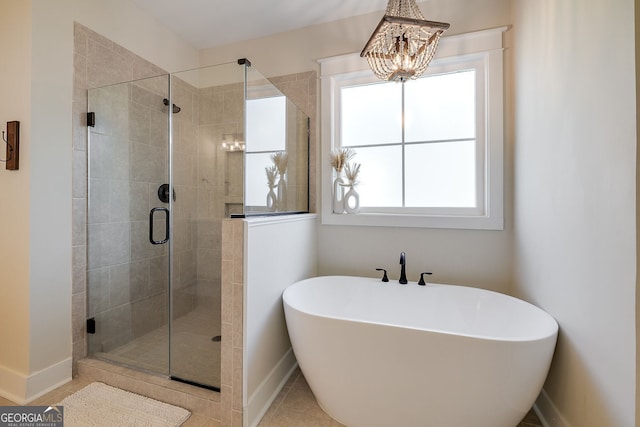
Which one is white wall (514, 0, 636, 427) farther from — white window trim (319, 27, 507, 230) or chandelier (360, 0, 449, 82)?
chandelier (360, 0, 449, 82)

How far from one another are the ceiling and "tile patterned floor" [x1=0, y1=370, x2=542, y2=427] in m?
2.63

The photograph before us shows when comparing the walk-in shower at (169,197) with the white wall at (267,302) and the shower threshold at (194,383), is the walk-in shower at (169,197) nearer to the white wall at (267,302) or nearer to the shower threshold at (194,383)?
the shower threshold at (194,383)

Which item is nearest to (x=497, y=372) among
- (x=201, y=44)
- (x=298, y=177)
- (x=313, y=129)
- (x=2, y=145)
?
(x=298, y=177)

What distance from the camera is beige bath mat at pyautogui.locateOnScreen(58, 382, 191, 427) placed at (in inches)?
53.9

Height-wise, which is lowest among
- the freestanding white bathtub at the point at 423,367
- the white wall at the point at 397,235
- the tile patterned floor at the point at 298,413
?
the tile patterned floor at the point at 298,413

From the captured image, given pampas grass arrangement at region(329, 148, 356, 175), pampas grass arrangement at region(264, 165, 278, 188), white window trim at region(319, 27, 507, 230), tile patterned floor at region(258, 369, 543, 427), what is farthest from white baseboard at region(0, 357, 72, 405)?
pampas grass arrangement at region(329, 148, 356, 175)

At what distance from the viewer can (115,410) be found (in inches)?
57.2

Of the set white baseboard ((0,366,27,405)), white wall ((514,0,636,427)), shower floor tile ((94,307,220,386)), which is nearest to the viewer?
white wall ((514,0,636,427))

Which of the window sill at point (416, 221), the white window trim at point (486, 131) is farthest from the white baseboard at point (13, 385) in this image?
the white window trim at point (486, 131)

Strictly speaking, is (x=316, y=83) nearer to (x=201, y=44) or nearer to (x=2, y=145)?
(x=201, y=44)

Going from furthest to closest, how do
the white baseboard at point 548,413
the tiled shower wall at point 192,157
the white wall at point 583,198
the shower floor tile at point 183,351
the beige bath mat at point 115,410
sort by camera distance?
the tiled shower wall at point 192,157
the shower floor tile at point 183,351
the beige bath mat at point 115,410
the white baseboard at point 548,413
the white wall at point 583,198

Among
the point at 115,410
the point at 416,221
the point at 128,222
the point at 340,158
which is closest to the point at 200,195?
the point at 128,222

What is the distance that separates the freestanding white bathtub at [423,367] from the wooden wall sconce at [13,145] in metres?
1.68

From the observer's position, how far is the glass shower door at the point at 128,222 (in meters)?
1.86
